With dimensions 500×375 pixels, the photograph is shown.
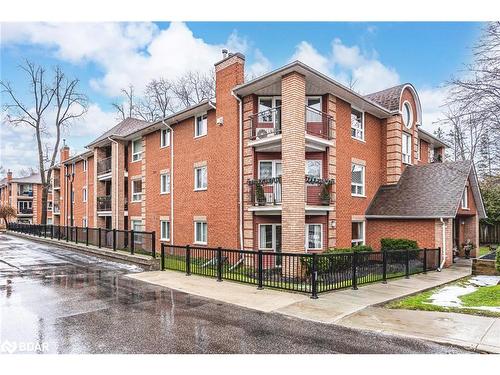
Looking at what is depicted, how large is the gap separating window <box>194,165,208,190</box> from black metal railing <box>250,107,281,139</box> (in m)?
3.96

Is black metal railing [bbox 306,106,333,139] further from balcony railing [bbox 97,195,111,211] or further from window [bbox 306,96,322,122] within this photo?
balcony railing [bbox 97,195,111,211]

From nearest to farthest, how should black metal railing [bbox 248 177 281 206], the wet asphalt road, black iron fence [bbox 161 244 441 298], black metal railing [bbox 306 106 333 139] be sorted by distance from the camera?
the wet asphalt road < black iron fence [bbox 161 244 441 298] < black metal railing [bbox 248 177 281 206] < black metal railing [bbox 306 106 333 139]

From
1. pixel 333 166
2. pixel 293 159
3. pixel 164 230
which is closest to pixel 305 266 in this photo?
pixel 293 159

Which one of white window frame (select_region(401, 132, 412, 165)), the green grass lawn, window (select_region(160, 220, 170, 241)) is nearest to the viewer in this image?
the green grass lawn

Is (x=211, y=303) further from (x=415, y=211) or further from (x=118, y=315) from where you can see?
(x=415, y=211)

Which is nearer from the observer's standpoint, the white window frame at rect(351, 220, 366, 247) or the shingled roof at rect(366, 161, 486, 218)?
the shingled roof at rect(366, 161, 486, 218)

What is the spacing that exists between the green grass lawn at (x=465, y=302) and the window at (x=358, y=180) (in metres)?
7.17

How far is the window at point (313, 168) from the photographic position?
1497 cm

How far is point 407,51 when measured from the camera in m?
11.4

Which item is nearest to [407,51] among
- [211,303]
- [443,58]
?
[443,58]

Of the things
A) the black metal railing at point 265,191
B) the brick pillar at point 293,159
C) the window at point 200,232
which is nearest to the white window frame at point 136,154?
the window at point 200,232

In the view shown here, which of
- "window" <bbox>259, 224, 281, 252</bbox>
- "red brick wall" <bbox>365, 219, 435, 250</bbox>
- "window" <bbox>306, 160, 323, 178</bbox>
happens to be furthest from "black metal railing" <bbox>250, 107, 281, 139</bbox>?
"red brick wall" <bbox>365, 219, 435, 250</bbox>

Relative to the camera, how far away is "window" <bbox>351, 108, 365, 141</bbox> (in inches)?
659

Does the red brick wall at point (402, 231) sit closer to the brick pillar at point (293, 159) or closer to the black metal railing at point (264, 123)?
the brick pillar at point (293, 159)
